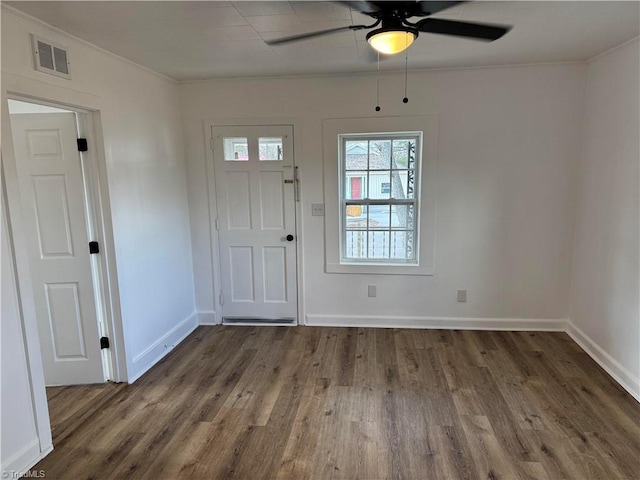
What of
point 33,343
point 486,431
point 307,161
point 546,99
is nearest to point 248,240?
point 307,161

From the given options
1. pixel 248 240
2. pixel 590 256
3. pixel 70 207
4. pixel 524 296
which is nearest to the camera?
pixel 70 207

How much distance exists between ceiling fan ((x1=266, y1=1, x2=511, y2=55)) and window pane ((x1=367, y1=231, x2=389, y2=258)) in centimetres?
225

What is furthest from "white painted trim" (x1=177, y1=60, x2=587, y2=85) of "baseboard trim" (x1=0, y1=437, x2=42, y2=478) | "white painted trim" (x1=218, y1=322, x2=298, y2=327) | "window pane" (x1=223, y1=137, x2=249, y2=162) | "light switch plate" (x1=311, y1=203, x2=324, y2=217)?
"baseboard trim" (x1=0, y1=437, x2=42, y2=478)

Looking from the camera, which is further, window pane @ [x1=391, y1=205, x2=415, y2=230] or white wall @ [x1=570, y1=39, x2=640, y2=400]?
window pane @ [x1=391, y1=205, x2=415, y2=230]

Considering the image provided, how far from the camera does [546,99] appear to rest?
3559mm

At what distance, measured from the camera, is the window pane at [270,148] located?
13.0 feet

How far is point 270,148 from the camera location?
3965mm

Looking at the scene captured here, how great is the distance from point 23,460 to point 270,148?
3.02 m

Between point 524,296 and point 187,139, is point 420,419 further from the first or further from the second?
point 187,139

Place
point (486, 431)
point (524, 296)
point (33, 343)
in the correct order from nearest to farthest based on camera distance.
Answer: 1. point (33, 343)
2. point (486, 431)
3. point (524, 296)

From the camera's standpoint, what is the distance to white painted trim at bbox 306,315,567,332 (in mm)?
3898

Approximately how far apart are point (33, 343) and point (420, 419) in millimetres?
2376

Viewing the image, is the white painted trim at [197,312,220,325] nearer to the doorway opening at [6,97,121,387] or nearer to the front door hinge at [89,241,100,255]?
the doorway opening at [6,97,121,387]

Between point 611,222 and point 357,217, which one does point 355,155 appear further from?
point 611,222
